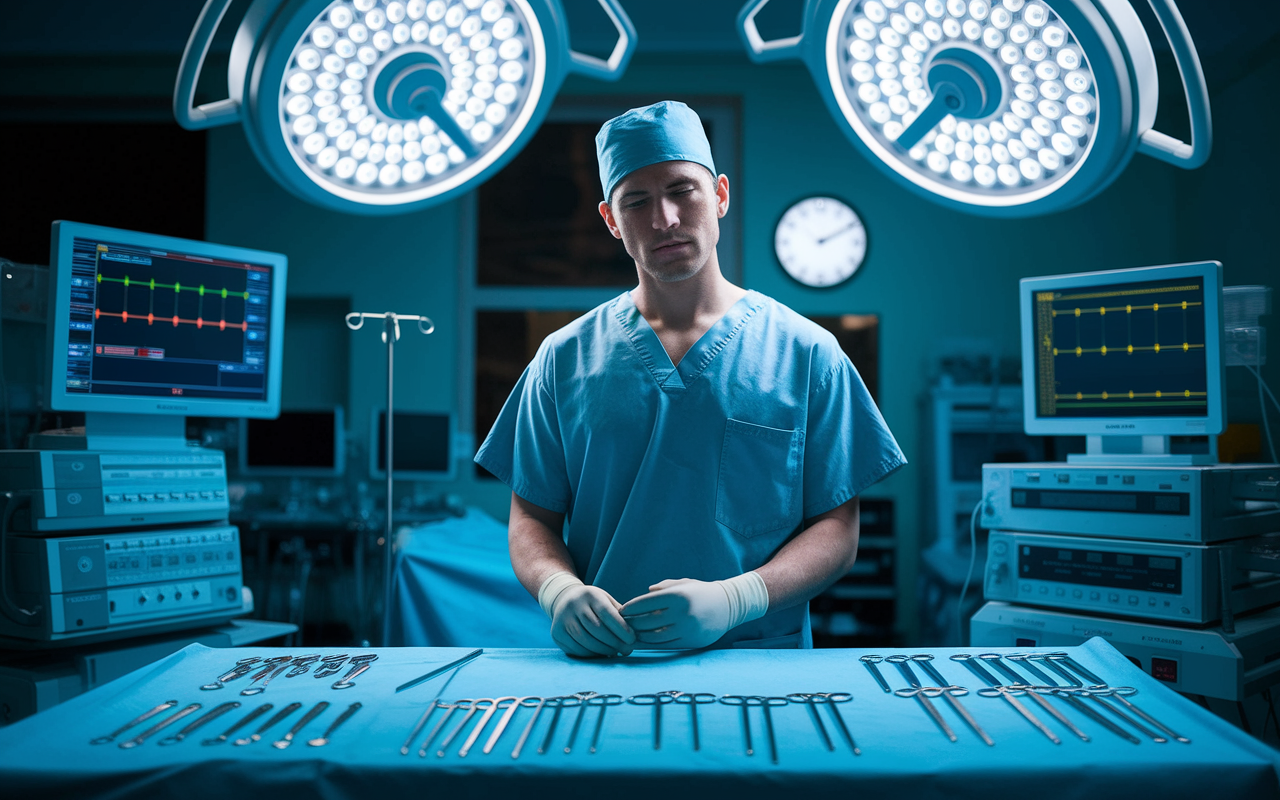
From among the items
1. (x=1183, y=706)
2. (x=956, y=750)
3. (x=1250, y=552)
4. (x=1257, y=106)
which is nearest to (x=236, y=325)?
(x=956, y=750)

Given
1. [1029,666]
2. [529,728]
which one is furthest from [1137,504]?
[529,728]

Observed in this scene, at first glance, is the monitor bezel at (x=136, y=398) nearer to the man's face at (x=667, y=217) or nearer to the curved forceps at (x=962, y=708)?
the man's face at (x=667, y=217)

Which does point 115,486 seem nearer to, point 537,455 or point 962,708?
point 537,455

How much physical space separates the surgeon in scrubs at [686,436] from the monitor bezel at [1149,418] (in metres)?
0.64

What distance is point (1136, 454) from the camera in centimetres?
170

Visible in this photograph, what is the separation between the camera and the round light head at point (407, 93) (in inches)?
32.2

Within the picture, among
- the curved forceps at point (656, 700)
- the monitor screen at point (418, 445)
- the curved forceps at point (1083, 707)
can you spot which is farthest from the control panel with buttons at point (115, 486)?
the monitor screen at point (418, 445)

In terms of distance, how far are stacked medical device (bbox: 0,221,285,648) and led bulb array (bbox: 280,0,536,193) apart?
1.03m

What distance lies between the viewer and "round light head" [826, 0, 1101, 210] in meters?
0.79

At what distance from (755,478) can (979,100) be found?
0.66 meters

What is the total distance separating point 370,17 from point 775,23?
11.9 feet

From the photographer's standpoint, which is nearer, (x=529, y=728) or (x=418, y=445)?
(x=529, y=728)

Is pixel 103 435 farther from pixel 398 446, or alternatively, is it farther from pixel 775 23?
pixel 775 23

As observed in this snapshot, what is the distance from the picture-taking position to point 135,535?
1627 millimetres
